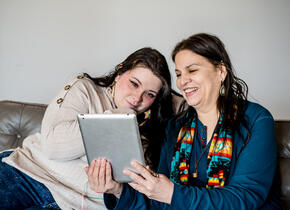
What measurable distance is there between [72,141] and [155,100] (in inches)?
22.9

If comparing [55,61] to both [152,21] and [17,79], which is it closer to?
[17,79]

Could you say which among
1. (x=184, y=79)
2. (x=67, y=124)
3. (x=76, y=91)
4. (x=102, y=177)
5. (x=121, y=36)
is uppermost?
(x=121, y=36)

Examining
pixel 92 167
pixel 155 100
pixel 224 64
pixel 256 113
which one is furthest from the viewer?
pixel 155 100

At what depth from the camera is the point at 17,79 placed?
253 cm

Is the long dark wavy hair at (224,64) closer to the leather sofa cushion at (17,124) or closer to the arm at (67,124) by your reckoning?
the arm at (67,124)

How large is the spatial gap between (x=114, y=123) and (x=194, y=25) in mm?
1492

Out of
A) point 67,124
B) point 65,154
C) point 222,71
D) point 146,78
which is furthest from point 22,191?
point 222,71

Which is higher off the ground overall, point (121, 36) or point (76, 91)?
point (121, 36)

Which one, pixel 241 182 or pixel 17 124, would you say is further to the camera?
pixel 17 124

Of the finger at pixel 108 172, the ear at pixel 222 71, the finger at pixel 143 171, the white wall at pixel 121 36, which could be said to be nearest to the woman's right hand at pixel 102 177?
the finger at pixel 108 172

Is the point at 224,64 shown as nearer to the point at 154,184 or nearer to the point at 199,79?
the point at 199,79

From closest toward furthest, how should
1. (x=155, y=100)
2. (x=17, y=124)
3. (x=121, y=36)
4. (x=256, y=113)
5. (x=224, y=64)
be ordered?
1. (x=256, y=113)
2. (x=224, y=64)
3. (x=155, y=100)
4. (x=17, y=124)
5. (x=121, y=36)

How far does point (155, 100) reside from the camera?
1.57 metres

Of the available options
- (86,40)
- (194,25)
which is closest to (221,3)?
(194,25)
